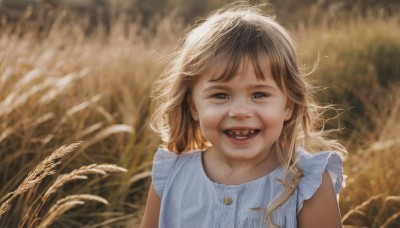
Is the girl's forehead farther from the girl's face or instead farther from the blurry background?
the blurry background

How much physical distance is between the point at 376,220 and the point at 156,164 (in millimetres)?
1270

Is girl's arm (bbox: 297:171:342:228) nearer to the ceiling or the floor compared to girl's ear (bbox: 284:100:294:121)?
nearer to the floor

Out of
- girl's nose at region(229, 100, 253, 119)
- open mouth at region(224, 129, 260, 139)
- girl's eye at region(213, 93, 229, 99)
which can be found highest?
girl's eye at region(213, 93, 229, 99)

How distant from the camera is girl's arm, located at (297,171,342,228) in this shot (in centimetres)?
215

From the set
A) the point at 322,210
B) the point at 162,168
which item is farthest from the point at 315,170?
the point at 162,168

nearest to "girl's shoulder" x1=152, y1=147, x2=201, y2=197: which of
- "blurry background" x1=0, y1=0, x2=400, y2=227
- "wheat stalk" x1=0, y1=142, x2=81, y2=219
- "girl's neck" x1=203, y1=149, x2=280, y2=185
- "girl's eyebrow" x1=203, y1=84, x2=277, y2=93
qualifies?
"girl's neck" x1=203, y1=149, x2=280, y2=185

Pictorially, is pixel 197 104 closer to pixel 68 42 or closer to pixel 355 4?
pixel 68 42

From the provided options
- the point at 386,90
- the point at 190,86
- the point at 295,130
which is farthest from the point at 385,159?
the point at 386,90

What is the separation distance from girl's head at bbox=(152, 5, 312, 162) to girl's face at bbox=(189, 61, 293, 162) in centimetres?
3

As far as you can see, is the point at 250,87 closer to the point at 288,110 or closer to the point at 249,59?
the point at 249,59

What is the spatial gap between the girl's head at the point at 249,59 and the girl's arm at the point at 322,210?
0.17m

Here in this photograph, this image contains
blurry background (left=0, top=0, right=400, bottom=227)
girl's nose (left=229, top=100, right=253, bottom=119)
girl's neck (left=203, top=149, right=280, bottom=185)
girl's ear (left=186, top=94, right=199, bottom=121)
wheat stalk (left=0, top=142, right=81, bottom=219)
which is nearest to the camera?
wheat stalk (left=0, top=142, right=81, bottom=219)

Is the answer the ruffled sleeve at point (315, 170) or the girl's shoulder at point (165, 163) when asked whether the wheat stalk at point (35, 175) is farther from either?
the ruffled sleeve at point (315, 170)

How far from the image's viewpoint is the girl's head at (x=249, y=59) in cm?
218
